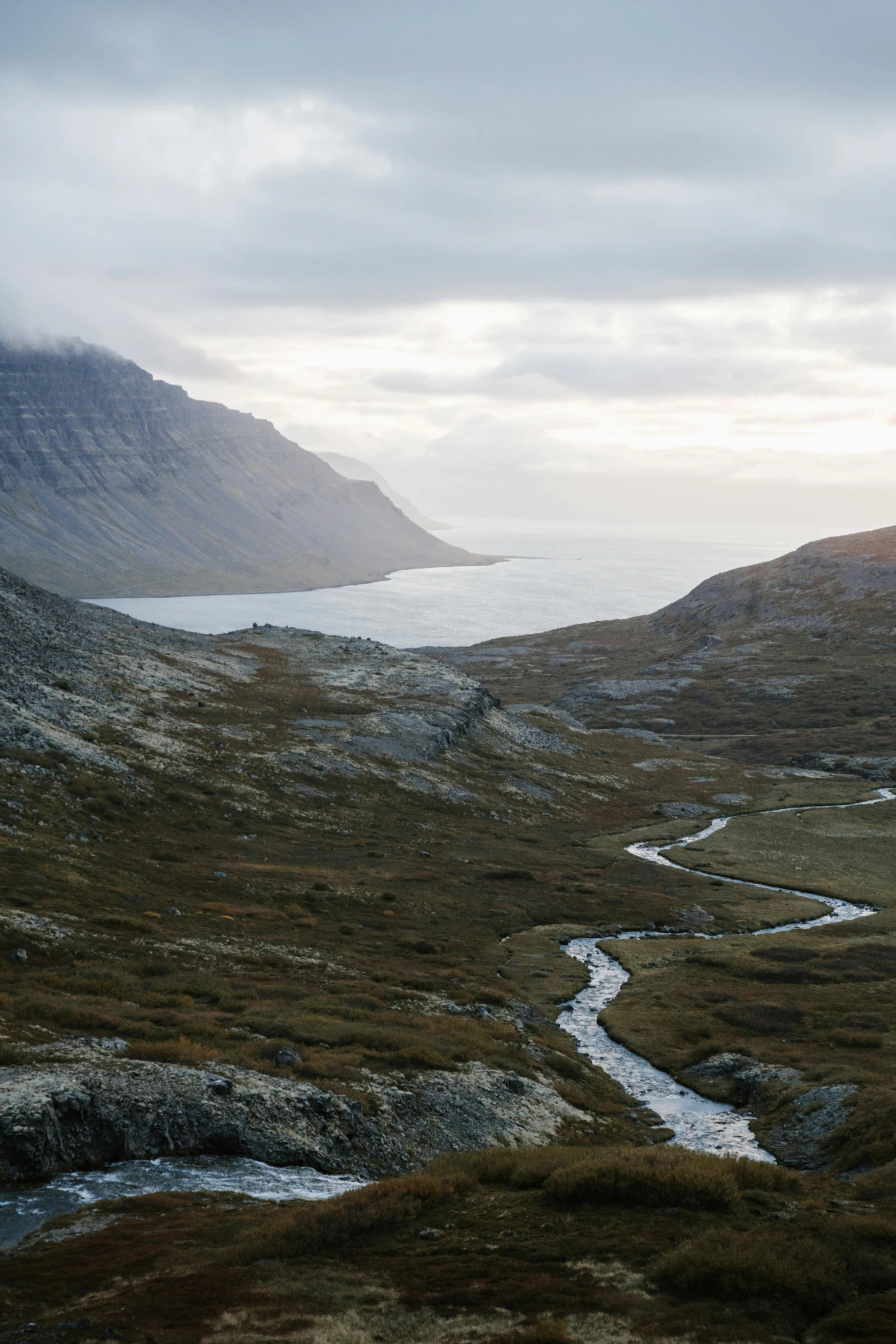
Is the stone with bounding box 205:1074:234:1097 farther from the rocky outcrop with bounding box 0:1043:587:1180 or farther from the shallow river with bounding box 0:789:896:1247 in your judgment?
the shallow river with bounding box 0:789:896:1247

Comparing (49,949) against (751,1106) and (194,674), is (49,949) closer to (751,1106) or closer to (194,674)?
(751,1106)

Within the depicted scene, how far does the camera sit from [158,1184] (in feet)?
95.2

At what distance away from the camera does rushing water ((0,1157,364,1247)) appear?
85.9 feet

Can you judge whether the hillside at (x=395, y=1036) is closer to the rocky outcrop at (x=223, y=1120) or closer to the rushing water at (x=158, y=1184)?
the rocky outcrop at (x=223, y=1120)

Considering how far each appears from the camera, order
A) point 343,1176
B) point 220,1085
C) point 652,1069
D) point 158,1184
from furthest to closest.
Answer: point 652,1069
point 220,1085
point 343,1176
point 158,1184

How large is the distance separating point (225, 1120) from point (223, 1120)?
0.07m

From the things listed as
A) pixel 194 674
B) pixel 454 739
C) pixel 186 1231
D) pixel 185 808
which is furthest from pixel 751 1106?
pixel 194 674

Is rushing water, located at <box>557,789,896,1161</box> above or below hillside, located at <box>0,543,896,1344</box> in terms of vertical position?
below

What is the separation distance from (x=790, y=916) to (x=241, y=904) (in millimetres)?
53256

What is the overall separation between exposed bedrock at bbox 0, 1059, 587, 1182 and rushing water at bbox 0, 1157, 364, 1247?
482 millimetres

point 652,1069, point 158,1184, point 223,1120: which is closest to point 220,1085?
point 223,1120

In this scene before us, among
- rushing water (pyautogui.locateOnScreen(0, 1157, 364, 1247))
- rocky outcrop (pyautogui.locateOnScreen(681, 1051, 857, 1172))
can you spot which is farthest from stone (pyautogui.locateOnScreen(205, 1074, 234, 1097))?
rocky outcrop (pyautogui.locateOnScreen(681, 1051, 857, 1172))

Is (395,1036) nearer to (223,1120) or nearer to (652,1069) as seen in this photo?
(223,1120)

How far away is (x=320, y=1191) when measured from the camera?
30.0 metres
